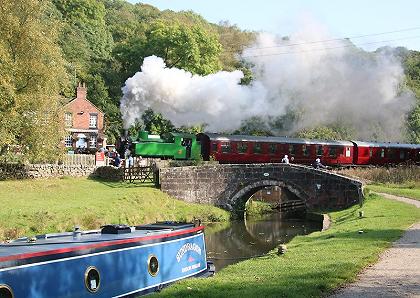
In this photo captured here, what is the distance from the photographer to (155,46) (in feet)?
158

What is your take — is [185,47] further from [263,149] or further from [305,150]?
[305,150]

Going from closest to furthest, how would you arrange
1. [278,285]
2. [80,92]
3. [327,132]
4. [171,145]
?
1. [278,285]
2. [171,145]
3. [80,92]
4. [327,132]

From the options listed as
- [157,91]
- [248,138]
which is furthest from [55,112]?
[248,138]

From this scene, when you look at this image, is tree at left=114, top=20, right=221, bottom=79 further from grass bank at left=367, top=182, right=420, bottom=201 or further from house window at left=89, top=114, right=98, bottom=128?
grass bank at left=367, top=182, right=420, bottom=201

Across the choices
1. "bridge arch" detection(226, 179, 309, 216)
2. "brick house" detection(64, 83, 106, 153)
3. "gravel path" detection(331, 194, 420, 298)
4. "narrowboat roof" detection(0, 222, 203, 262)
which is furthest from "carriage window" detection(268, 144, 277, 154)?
"narrowboat roof" detection(0, 222, 203, 262)

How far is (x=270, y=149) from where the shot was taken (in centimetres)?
3709

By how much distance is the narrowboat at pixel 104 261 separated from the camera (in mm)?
8531

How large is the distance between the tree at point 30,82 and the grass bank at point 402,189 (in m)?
16.6

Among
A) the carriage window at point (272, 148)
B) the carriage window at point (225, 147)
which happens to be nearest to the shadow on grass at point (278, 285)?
the carriage window at point (225, 147)

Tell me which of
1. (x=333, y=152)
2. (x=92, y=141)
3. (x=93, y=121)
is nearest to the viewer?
(x=333, y=152)

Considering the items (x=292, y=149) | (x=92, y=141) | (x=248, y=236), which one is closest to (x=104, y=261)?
(x=248, y=236)

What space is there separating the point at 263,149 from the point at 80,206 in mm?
17388

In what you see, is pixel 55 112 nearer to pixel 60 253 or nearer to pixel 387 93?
pixel 60 253

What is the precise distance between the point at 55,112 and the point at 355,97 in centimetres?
2245
